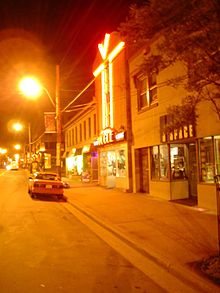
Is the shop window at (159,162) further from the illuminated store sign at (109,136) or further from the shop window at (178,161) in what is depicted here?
the illuminated store sign at (109,136)

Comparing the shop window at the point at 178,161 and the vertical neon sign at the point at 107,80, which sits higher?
the vertical neon sign at the point at 107,80

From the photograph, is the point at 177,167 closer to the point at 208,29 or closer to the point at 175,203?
the point at 175,203

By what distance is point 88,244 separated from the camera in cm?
927

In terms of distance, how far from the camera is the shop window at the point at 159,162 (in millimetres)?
16891

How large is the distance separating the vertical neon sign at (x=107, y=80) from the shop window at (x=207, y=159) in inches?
400

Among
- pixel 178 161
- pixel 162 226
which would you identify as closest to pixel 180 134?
pixel 178 161

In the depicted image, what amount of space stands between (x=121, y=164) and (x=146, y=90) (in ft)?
17.1

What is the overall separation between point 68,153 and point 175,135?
27.9m

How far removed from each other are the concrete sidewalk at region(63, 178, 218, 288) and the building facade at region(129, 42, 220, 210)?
2.98ft

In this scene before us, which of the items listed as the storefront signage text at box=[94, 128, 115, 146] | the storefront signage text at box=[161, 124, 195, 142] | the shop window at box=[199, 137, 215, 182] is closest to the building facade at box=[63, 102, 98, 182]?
the storefront signage text at box=[94, 128, 115, 146]

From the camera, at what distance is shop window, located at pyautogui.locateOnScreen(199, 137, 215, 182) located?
13239 millimetres

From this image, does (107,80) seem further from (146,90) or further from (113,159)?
(146,90)

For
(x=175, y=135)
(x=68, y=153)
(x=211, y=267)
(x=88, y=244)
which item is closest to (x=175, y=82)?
(x=211, y=267)

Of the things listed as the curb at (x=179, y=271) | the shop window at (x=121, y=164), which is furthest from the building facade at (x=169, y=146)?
the curb at (x=179, y=271)
